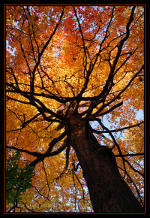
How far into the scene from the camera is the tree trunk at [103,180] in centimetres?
216

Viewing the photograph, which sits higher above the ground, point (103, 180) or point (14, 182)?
point (14, 182)

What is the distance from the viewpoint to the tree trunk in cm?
216

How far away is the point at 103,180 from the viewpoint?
2557 millimetres

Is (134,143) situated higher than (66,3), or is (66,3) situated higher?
(66,3)

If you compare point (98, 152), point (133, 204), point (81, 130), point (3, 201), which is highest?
point (81, 130)

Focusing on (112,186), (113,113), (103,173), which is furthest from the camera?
(113,113)

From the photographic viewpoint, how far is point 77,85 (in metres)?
7.63

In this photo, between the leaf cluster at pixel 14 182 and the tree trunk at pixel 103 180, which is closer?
the tree trunk at pixel 103 180

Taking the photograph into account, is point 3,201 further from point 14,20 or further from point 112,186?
point 14,20

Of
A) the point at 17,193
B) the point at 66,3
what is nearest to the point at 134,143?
the point at 17,193

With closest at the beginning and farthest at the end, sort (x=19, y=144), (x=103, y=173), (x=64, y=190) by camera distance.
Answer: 1. (x=103, y=173)
2. (x=19, y=144)
3. (x=64, y=190)

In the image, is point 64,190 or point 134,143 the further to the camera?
point 134,143

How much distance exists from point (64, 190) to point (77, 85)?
5631 mm

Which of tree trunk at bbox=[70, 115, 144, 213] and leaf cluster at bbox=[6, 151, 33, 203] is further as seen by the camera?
leaf cluster at bbox=[6, 151, 33, 203]
